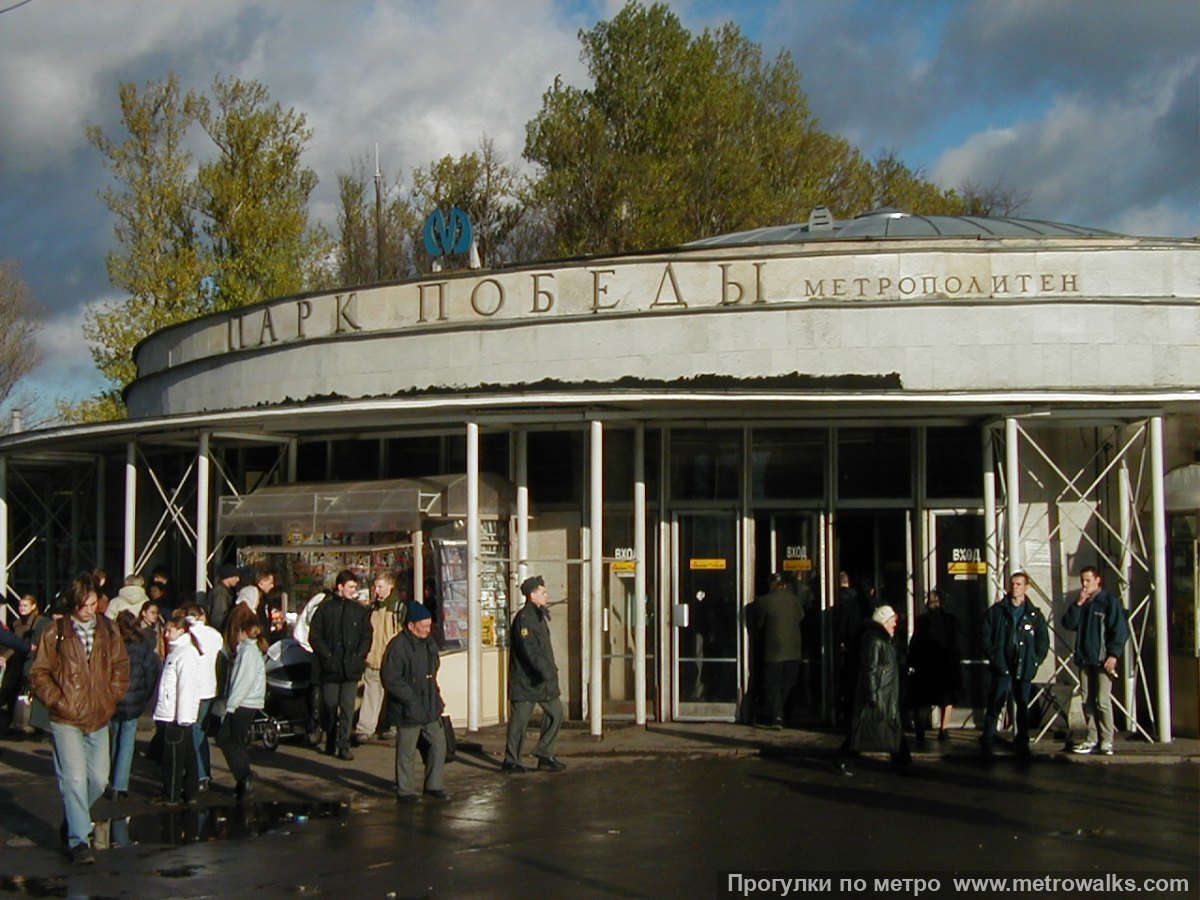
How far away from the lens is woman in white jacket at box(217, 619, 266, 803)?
41.9 ft

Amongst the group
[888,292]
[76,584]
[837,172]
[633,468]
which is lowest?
[76,584]

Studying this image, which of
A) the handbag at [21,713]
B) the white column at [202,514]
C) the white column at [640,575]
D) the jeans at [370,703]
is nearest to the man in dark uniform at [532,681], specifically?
the white column at [640,575]

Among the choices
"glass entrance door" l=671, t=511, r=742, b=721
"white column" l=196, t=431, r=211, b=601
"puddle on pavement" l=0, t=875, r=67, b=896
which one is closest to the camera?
"puddle on pavement" l=0, t=875, r=67, b=896

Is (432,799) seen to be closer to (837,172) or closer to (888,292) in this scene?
(888,292)

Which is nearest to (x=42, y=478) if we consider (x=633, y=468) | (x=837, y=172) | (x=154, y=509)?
(x=154, y=509)

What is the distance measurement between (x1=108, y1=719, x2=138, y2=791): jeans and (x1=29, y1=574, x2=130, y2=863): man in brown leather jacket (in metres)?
2.00

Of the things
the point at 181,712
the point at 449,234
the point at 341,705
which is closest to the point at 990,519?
the point at 341,705

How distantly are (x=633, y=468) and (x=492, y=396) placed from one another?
2.33 m

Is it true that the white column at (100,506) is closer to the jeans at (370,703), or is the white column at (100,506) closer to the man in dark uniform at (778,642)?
the jeans at (370,703)

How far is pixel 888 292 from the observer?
17.6 metres

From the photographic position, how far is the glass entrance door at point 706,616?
17312mm

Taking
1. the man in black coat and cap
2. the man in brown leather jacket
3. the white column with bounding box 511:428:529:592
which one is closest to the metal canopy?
the white column with bounding box 511:428:529:592

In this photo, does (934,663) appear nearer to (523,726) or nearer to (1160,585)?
(1160,585)

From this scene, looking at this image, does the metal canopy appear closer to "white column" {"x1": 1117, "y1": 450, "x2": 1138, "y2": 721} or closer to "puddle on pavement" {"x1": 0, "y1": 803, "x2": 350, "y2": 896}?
"puddle on pavement" {"x1": 0, "y1": 803, "x2": 350, "y2": 896}
